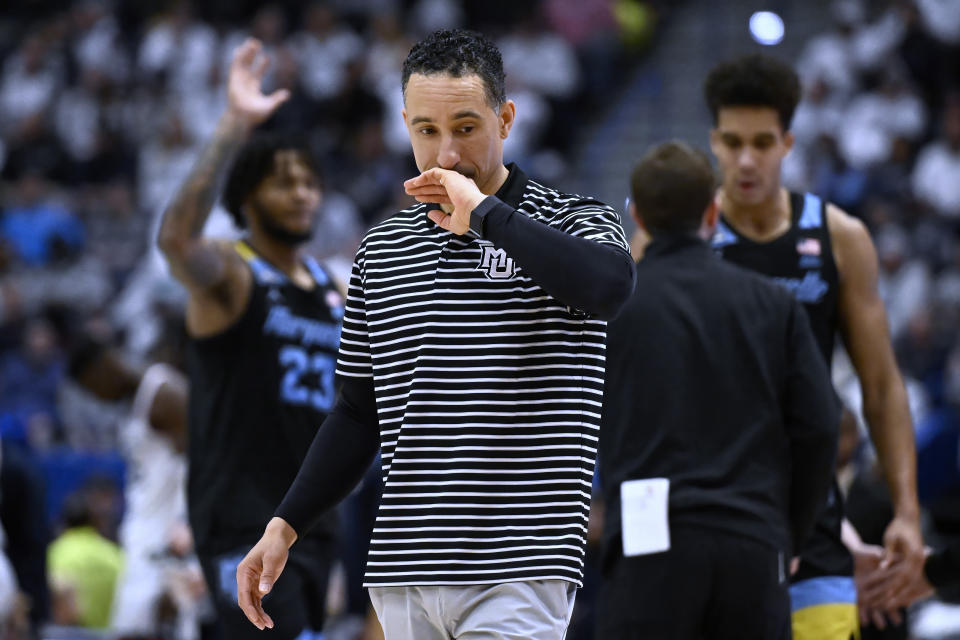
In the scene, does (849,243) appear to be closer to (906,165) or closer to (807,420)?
(807,420)

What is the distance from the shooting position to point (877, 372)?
17.7 ft

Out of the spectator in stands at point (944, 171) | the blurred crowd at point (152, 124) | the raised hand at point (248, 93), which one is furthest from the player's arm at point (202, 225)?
the spectator in stands at point (944, 171)

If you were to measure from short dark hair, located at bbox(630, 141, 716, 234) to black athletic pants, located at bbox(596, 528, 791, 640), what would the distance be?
1.05 metres

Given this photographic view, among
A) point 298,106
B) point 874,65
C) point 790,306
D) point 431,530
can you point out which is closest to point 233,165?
point 790,306

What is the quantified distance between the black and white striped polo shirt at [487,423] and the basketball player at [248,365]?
2034 mm

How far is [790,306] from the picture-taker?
187 inches

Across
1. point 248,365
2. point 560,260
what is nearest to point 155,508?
point 248,365

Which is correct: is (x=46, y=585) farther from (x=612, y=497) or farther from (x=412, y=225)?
(x=412, y=225)

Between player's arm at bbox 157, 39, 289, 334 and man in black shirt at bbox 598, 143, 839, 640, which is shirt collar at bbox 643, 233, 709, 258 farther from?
player's arm at bbox 157, 39, 289, 334

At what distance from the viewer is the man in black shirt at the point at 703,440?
14.9ft

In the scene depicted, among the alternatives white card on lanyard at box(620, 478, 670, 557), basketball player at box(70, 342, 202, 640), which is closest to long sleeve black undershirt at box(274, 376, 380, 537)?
white card on lanyard at box(620, 478, 670, 557)

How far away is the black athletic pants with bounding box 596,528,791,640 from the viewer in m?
4.53

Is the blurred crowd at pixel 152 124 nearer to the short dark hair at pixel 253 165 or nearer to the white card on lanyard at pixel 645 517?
the short dark hair at pixel 253 165

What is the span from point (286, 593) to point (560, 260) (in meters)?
2.59
